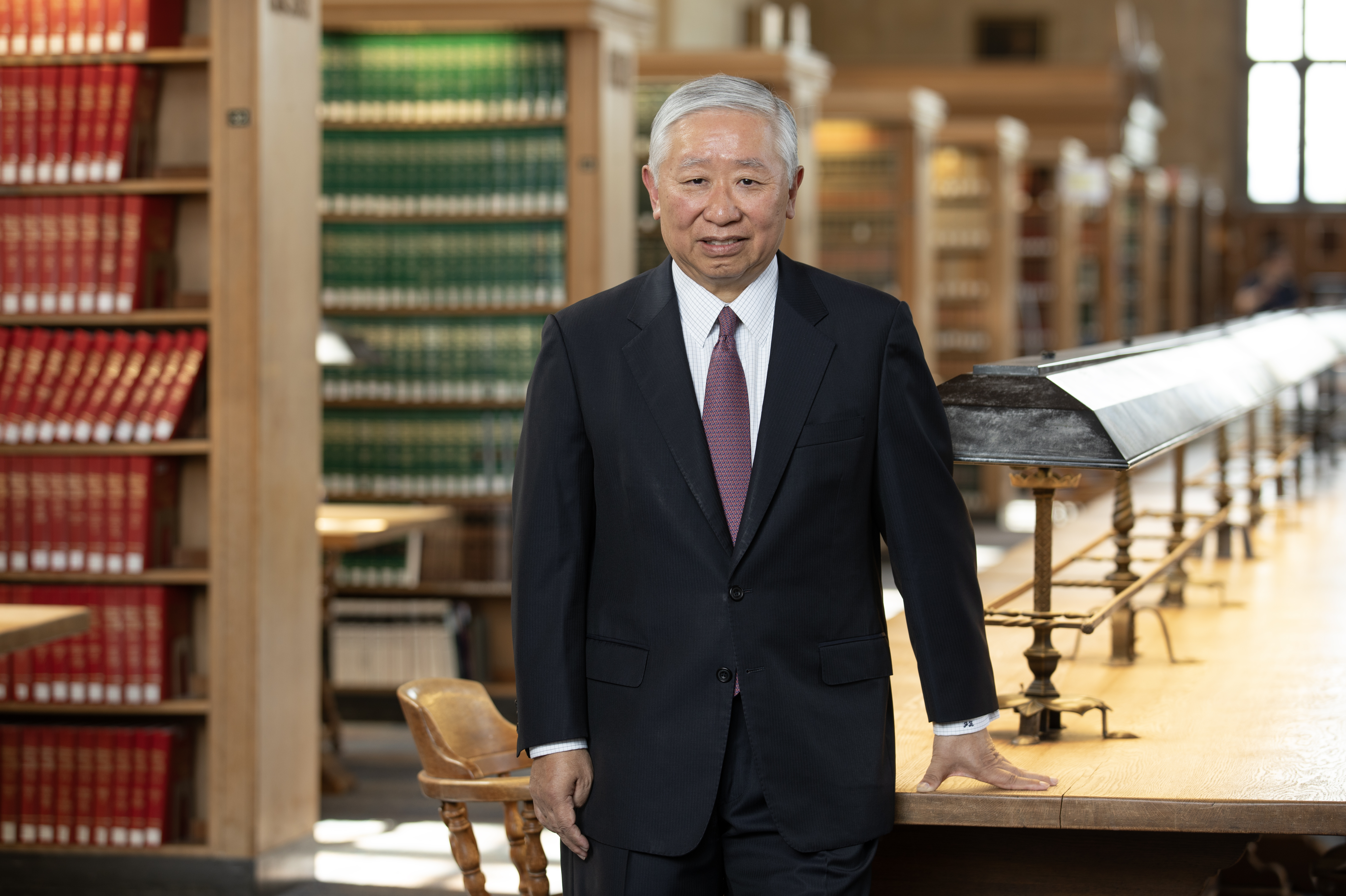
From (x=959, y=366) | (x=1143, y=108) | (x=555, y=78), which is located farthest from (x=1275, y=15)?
(x=555, y=78)

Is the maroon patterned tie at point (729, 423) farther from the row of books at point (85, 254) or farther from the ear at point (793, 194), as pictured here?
the row of books at point (85, 254)

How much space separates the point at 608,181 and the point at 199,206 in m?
2.30

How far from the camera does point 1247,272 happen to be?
2273 cm

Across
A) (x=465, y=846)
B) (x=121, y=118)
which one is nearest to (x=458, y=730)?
(x=465, y=846)

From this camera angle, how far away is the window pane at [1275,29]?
23297mm

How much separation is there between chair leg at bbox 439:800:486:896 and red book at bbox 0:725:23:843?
271 centimetres

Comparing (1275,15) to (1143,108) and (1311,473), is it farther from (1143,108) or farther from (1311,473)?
(1311,473)

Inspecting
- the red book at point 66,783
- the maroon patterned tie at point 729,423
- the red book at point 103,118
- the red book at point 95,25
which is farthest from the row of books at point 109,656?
the maroon patterned tie at point 729,423

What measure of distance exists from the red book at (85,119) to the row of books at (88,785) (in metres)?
1.64

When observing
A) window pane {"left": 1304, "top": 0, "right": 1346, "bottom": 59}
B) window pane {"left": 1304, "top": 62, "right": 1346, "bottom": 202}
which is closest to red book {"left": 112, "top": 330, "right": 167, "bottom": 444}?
window pane {"left": 1304, "top": 62, "right": 1346, "bottom": 202}

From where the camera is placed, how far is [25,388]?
15.4ft

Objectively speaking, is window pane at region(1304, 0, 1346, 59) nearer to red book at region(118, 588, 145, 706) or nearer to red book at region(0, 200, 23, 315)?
red book at region(0, 200, 23, 315)

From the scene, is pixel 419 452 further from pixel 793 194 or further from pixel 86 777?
pixel 793 194

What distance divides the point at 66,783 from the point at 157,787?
0.30 metres
